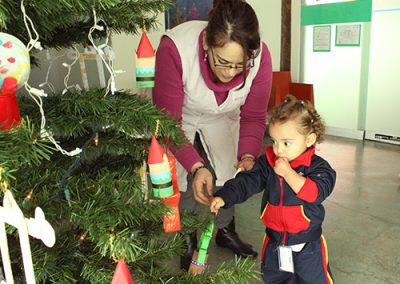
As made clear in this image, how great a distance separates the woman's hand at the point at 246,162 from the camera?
57.7 inches

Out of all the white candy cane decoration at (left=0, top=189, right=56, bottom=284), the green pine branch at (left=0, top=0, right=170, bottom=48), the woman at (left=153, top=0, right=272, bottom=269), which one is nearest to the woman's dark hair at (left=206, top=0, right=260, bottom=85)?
the woman at (left=153, top=0, right=272, bottom=269)

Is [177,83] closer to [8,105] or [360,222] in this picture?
[8,105]

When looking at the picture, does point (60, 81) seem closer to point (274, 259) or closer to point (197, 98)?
point (197, 98)

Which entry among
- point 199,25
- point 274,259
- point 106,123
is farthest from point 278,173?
point 106,123

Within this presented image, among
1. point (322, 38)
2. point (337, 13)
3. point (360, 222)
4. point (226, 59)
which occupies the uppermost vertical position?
point (337, 13)

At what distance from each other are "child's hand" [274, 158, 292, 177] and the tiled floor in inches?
29.8

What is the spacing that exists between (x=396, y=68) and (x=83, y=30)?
329 centimetres

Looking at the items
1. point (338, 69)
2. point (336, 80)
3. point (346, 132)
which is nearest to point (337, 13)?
point (338, 69)

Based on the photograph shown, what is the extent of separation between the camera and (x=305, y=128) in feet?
4.16

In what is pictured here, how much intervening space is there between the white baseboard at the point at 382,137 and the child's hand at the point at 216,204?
112 inches

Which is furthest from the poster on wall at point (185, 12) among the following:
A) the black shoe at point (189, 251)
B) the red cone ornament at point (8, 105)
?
the red cone ornament at point (8, 105)

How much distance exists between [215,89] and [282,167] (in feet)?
1.17

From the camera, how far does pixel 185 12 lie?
10.5 ft

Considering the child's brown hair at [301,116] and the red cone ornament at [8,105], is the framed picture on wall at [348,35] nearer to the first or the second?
the child's brown hair at [301,116]
